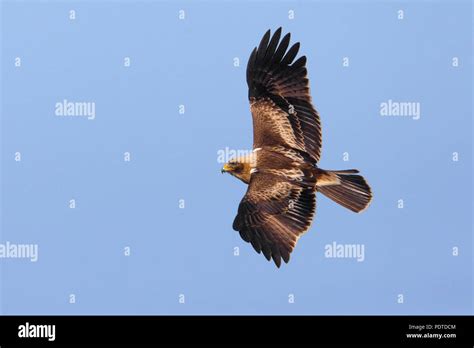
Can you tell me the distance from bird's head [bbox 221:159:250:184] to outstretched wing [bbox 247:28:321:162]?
1.29 feet

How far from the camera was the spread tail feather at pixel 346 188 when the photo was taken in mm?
11875

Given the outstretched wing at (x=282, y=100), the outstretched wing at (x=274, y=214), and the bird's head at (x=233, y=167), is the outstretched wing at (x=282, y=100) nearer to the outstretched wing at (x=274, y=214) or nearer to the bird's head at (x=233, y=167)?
the bird's head at (x=233, y=167)

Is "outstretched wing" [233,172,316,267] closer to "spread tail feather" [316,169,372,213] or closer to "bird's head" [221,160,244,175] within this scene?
"spread tail feather" [316,169,372,213]

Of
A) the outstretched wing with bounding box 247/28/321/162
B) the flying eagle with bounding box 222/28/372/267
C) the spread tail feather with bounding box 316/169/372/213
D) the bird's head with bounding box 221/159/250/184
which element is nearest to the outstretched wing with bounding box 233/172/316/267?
the flying eagle with bounding box 222/28/372/267

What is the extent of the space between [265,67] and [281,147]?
1153 millimetres

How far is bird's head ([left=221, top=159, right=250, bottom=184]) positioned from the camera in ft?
40.5

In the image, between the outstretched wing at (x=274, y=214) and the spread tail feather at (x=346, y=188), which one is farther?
the spread tail feather at (x=346, y=188)

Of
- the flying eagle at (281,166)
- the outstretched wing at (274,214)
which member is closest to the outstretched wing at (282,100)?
the flying eagle at (281,166)

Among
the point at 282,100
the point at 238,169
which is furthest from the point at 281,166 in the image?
the point at 282,100

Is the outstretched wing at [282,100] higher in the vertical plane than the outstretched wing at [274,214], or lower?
higher

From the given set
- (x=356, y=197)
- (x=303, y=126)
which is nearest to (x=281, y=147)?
(x=303, y=126)

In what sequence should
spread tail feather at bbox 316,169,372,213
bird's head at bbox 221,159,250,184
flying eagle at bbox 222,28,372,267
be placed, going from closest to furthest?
flying eagle at bbox 222,28,372,267
spread tail feather at bbox 316,169,372,213
bird's head at bbox 221,159,250,184
